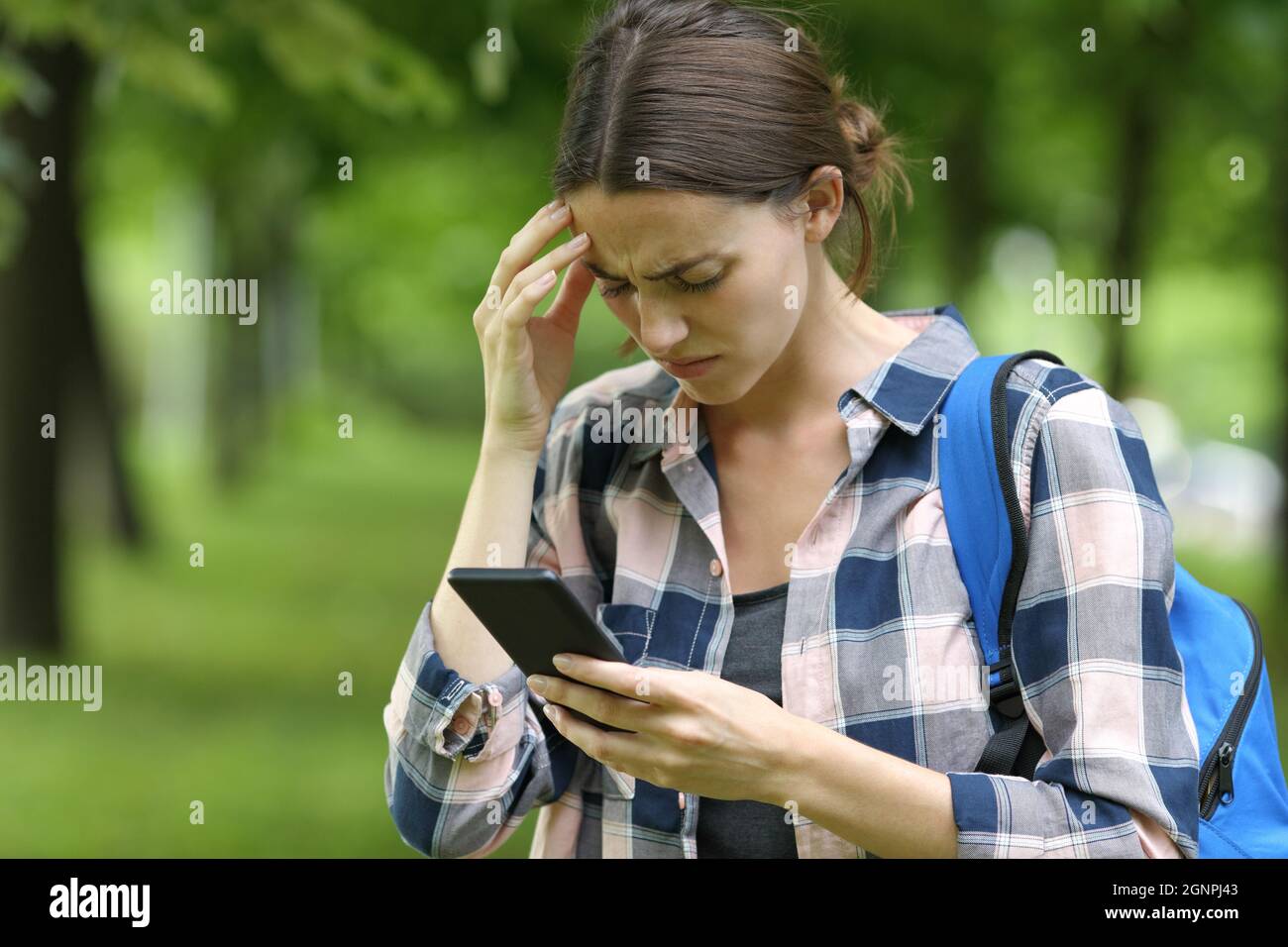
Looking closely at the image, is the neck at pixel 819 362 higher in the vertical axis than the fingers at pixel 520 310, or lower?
lower

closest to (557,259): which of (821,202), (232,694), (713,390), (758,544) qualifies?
(713,390)

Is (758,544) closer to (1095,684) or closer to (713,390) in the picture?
(713,390)

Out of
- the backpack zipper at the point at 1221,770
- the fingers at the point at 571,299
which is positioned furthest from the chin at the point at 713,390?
the backpack zipper at the point at 1221,770

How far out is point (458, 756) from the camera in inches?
87.4

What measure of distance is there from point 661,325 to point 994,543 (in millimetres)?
593

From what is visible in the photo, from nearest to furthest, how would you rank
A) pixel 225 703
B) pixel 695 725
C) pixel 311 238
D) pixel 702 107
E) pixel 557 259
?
pixel 695 725, pixel 702 107, pixel 557 259, pixel 225 703, pixel 311 238

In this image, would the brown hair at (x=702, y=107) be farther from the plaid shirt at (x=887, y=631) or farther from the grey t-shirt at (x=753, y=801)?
the grey t-shirt at (x=753, y=801)

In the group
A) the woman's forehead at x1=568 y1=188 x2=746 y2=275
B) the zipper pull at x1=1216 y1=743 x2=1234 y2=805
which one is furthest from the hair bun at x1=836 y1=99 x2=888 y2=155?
the zipper pull at x1=1216 y1=743 x2=1234 y2=805

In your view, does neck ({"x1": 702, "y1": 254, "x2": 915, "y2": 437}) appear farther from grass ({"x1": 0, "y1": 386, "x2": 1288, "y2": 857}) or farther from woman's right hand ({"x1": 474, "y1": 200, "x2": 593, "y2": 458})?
grass ({"x1": 0, "y1": 386, "x2": 1288, "y2": 857})

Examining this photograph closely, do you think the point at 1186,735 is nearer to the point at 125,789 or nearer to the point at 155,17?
the point at 155,17

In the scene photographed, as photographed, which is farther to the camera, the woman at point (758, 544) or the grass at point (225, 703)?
the grass at point (225, 703)

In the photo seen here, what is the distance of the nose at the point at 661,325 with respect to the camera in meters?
2.21

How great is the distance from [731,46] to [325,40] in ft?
11.5

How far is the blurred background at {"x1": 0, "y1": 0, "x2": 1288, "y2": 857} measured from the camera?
6598 millimetres
